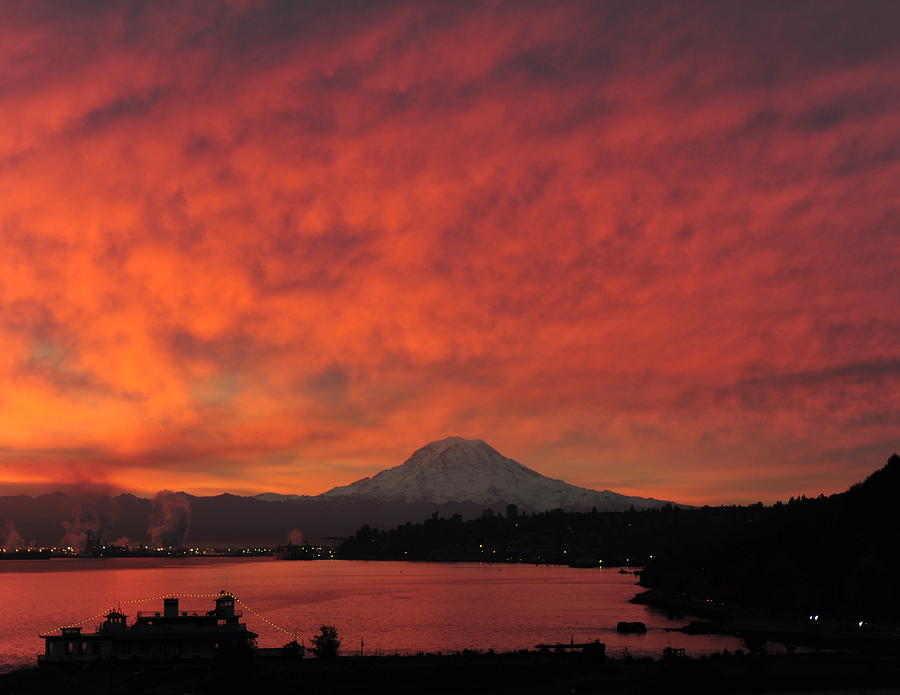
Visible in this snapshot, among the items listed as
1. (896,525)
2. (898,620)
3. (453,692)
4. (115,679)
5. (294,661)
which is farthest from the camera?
(896,525)

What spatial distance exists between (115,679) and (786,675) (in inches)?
2436

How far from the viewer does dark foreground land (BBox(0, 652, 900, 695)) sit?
83188 millimetres

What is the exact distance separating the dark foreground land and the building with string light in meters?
2.61

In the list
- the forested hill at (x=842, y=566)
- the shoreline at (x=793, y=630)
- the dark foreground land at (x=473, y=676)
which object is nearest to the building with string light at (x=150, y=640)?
the dark foreground land at (x=473, y=676)

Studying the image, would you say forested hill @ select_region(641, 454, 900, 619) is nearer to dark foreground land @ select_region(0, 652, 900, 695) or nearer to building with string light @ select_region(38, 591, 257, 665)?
dark foreground land @ select_region(0, 652, 900, 695)

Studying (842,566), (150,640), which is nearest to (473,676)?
(150,640)

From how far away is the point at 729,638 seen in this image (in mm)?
141625

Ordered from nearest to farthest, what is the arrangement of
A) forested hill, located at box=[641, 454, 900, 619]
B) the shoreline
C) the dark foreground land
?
the dark foreground land < the shoreline < forested hill, located at box=[641, 454, 900, 619]

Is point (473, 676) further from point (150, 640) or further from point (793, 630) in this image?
point (793, 630)

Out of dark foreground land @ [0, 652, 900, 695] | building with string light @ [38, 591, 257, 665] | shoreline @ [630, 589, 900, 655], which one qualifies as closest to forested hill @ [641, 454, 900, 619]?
shoreline @ [630, 589, 900, 655]

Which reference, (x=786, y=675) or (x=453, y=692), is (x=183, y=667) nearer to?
(x=453, y=692)

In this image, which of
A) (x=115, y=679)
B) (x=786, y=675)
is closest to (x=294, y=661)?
(x=115, y=679)

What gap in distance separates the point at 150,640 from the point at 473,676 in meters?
34.9

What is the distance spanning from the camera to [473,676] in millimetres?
87625
